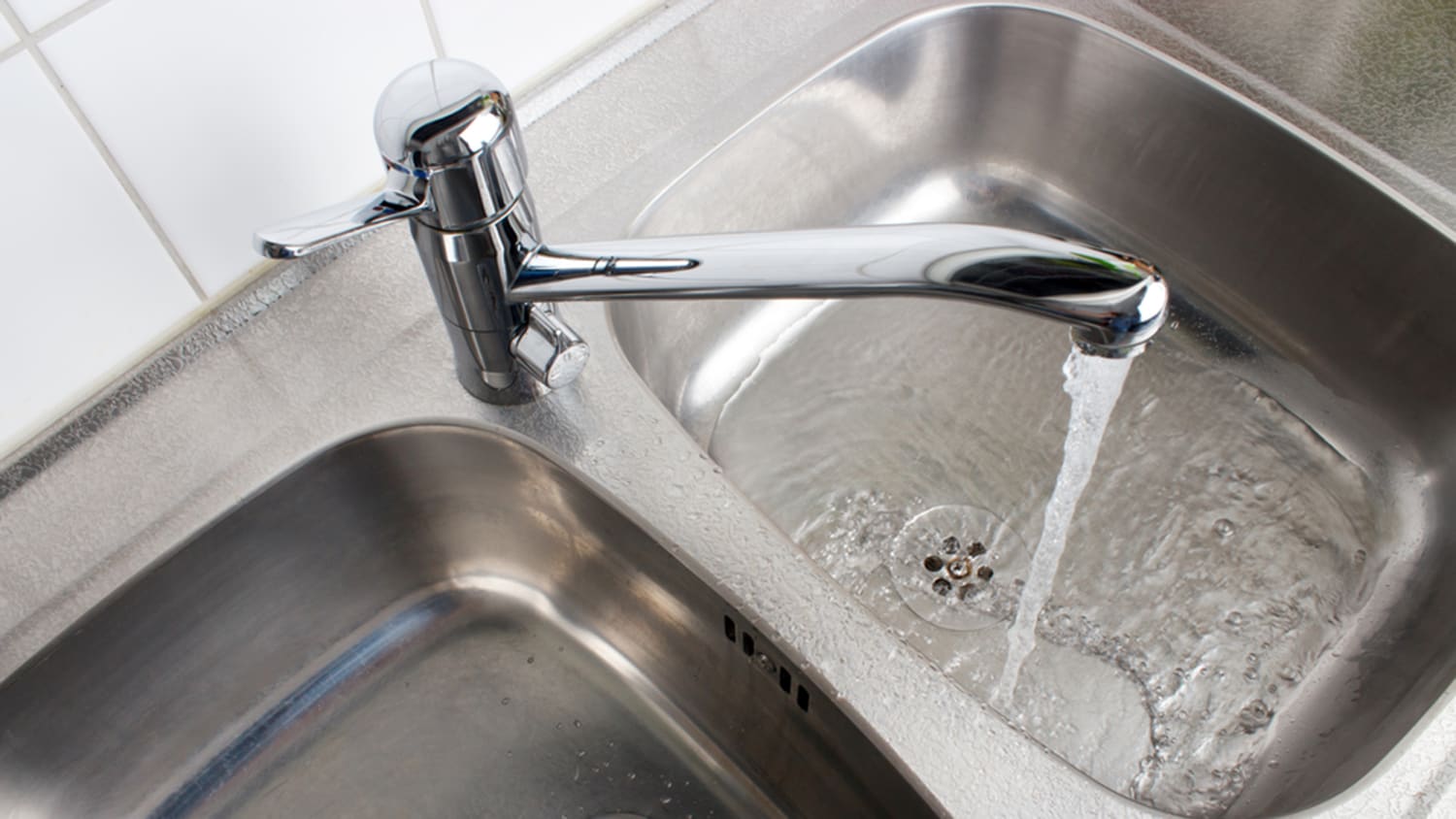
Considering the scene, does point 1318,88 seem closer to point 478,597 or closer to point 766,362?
point 766,362

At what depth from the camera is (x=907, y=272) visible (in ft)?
1.47

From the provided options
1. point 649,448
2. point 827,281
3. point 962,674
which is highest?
point 827,281

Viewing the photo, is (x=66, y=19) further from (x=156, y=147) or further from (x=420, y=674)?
(x=420, y=674)

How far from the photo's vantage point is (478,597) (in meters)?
0.70

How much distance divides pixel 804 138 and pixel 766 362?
0.54ft

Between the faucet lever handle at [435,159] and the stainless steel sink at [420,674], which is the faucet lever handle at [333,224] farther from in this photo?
the stainless steel sink at [420,674]

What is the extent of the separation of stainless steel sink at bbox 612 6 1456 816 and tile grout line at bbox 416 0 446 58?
16cm

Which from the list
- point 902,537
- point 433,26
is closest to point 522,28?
point 433,26

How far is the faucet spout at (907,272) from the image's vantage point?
0.42 meters

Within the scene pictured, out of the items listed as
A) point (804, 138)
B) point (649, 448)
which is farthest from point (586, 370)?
point (804, 138)

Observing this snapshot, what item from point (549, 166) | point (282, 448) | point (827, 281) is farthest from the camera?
point (549, 166)

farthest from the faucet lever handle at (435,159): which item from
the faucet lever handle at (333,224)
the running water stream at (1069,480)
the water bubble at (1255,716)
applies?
the water bubble at (1255,716)

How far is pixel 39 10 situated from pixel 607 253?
279 millimetres

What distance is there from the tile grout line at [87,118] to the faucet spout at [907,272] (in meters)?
0.24
